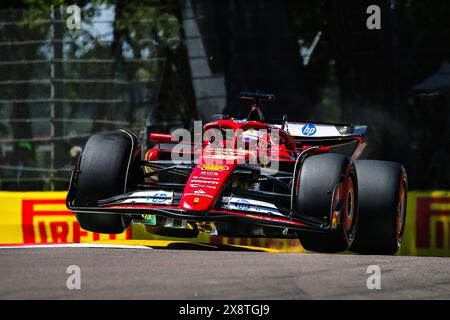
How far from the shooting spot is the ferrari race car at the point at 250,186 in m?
9.69

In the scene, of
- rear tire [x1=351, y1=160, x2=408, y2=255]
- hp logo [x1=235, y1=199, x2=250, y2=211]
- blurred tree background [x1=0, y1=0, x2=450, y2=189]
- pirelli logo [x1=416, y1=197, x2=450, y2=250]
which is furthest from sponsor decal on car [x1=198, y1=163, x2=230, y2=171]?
blurred tree background [x1=0, y1=0, x2=450, y2=189]

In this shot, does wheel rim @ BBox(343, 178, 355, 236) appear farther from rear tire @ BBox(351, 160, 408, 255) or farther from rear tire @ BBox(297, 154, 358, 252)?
rear tire @ BBox(351, 160, 408, 255)

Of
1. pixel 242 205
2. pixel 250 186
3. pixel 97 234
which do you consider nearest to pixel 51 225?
pixel 97 234

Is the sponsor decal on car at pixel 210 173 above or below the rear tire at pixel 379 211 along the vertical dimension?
above

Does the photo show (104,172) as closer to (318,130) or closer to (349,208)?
(349,208)

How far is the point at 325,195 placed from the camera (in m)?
9.62

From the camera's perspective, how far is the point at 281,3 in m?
18.3

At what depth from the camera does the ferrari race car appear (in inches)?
381

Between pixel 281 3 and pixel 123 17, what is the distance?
8.25 ft

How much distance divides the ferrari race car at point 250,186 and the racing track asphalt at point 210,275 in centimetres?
32

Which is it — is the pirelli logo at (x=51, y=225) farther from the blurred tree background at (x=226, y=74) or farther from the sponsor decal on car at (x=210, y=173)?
the blurred tree background at (x=226, y=74)

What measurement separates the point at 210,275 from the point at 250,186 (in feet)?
8.88

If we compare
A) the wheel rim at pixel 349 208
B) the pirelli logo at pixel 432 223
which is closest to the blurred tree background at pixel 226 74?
the pirelli logo at pixel 432 223
